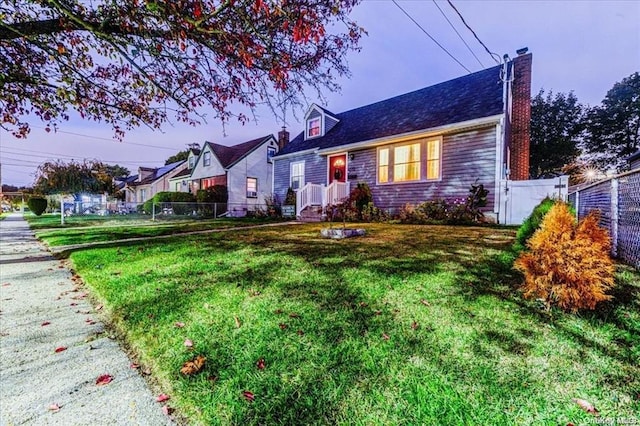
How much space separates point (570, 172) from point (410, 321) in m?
31.1

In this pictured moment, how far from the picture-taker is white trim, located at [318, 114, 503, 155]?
9.04m

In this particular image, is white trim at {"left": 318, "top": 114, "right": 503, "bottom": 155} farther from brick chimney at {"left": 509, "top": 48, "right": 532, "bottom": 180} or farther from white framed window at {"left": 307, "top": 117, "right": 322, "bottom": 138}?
brick chimney at {"left": 509, "top": 48, "right": 532, "bottom": 180}

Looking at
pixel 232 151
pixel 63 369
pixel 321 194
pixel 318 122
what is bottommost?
pixel 63 369

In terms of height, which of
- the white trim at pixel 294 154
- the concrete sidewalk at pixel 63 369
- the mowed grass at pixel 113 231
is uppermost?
the white trim at pixel 294 154

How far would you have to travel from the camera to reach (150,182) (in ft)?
113

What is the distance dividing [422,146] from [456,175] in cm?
170

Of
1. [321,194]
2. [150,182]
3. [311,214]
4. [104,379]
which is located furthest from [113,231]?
[150,182]

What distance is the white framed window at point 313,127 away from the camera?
50.9ft

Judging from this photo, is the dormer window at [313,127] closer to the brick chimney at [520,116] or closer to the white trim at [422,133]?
the white trim at [422,133]

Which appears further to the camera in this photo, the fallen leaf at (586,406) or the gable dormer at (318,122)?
the gable dormer at (318,122)

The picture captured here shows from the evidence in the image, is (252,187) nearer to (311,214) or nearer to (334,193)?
(311,214)

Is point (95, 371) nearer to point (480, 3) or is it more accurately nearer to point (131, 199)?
point (480, 3)

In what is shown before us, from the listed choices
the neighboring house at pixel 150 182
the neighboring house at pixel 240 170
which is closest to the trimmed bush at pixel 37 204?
the neighboring house at pixel 150 182

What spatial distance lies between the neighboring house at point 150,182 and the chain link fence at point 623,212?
3255 centimetres
